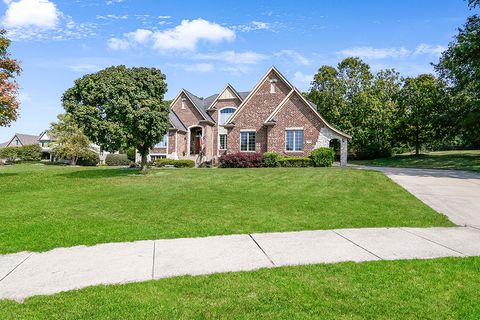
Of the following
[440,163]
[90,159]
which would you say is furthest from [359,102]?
[90,159]

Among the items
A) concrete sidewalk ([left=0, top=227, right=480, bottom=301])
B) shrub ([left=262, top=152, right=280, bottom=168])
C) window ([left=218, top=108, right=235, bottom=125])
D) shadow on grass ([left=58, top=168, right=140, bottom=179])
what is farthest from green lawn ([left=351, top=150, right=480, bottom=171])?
concrete sidewalk ([left=0, top=227, right=480, bottom=301])

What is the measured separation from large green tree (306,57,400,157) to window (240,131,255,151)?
19.9 meters

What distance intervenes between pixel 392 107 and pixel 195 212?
43.4 m

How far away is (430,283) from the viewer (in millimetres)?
4688

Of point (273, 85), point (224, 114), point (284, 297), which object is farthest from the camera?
point (224, 114)

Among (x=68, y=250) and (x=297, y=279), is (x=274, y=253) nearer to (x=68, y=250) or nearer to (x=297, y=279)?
(x=297, y=279)

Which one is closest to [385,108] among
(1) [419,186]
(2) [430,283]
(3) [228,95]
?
(3) [228,95]

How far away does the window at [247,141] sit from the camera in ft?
110

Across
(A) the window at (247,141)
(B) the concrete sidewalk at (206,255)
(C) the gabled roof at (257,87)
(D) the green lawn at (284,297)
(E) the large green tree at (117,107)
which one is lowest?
(B) the concrete sidewalk at (206,255)

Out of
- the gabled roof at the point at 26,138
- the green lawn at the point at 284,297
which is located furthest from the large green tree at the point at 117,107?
the gabled roof at the point at 26,138

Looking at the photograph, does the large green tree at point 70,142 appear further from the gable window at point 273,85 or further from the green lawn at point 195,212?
the green lawn at point 195,212

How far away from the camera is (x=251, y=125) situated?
33688mm

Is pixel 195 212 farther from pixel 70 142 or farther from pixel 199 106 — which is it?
pixel 70 142

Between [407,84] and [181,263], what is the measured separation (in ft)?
173
